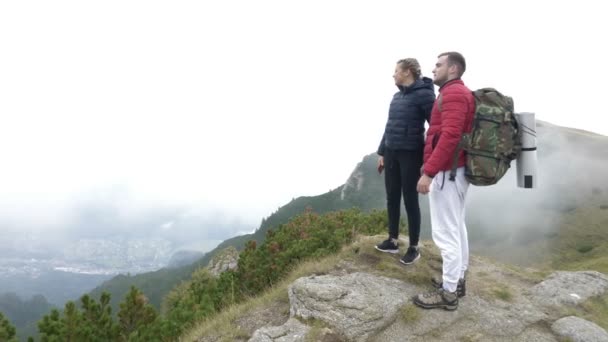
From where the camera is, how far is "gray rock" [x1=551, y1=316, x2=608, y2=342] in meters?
5.34

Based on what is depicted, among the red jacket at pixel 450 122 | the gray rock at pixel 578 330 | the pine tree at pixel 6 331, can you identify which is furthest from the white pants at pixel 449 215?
the pine tree at pixel 6 331

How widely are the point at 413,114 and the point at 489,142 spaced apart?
1328 millimetres

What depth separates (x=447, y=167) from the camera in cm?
512

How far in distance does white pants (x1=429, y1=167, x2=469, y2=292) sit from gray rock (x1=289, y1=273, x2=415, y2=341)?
1004mm

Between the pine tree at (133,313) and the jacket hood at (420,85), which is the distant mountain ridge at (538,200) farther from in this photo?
the jacket hood at (420,85)

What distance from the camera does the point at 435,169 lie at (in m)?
4.95

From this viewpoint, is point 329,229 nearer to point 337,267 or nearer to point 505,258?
point 337,267

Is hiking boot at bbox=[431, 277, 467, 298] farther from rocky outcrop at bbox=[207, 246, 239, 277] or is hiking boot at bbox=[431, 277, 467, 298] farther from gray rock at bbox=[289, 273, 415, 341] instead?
rocky outcrop at bbox=[207, 246, 239, 277]

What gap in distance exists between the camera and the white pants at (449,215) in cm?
520

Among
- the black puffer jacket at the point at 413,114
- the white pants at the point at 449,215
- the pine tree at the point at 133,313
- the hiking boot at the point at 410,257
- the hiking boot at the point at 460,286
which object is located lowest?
the pine tree at the point at 133,313

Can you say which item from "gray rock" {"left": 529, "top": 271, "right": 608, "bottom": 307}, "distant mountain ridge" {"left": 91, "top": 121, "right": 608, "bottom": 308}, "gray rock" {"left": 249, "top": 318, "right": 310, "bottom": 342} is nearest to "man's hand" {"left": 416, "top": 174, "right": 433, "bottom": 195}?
"gray rock" {"left": 249, "top": 318, "right": 310, "bottom": 342}

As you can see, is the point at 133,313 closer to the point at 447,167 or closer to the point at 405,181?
the point at 405,181

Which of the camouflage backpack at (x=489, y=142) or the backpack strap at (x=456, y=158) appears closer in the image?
the camouflage backpack at (x=489, y=142)

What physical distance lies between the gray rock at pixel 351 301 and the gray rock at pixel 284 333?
21 centimetres
